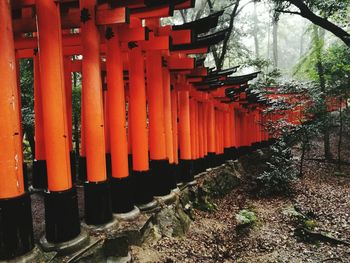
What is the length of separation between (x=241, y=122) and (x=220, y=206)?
1062cm

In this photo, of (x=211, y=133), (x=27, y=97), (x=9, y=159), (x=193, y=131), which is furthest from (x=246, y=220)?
(x=27, y=97)

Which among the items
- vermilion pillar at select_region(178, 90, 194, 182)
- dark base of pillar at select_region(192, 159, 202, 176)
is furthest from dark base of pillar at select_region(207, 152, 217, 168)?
vermilion pillar at select_region(178, 90, 194, 182)

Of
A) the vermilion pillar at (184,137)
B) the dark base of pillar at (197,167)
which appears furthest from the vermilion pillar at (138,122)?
the dark base of pillar at (197,167)

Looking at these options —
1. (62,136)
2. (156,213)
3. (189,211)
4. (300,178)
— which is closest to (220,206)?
(189,211)

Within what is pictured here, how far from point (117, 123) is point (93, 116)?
2.80ft

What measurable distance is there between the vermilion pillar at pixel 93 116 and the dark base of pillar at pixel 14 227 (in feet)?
4.09

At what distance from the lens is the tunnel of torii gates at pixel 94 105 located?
3.71 metres

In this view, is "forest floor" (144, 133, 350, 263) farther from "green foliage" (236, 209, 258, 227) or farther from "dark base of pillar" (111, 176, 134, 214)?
"dark base of pillar" (111, 176, 134, 214)

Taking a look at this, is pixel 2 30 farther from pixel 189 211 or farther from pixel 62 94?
pixel 189 211

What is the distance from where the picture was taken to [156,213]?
6414mm

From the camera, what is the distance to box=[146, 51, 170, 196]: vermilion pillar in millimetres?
7133

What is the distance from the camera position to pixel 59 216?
4.31m

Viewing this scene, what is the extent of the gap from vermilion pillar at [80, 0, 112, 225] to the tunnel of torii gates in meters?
0.02

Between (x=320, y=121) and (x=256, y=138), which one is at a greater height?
(x=320, y=121)
